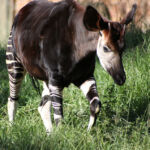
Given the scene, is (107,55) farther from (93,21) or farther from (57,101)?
(57,101)

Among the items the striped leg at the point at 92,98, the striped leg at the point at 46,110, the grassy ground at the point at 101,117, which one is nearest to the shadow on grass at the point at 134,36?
the grassy ground at the point at 101,117

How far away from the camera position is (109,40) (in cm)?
360

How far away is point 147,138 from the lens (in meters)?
3.60

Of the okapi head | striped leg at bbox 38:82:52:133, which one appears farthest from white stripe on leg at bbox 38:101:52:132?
the okapi head

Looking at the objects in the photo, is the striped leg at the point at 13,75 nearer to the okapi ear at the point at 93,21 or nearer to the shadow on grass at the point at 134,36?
the okapi ear at the point at 93,21

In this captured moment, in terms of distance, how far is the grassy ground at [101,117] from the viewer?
11.1ft

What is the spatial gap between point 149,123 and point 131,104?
99 cm

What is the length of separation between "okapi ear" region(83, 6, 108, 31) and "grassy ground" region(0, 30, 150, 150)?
0.70m

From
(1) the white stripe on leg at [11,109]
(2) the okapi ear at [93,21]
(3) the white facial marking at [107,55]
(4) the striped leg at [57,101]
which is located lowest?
(1) the white stripe on leg at [11,109]

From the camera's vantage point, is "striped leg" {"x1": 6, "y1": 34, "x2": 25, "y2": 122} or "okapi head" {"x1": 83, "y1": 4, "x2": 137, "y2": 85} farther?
"striped leg" {"x1": 6, "y1": 34, "x2": 25, "y2": 122}

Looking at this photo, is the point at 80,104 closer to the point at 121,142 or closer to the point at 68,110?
the point at 68,110

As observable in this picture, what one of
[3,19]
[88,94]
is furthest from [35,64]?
[3,19]

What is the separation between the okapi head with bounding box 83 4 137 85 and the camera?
359 cm

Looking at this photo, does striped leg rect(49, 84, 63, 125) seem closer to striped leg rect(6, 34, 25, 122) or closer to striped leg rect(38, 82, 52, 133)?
striped leg rect(38, 82, 52, 133)
